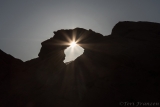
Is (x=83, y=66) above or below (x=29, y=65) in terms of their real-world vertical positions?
below

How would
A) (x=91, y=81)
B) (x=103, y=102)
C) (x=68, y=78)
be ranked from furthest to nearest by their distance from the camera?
1. (x=68, y=78)
2. (x=91, y=81)
3. (x=103, y=102)

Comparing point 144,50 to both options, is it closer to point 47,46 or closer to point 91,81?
point 91,81

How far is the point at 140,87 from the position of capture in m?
17.1

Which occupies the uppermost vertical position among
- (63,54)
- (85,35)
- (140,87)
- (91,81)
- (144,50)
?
(85,35)

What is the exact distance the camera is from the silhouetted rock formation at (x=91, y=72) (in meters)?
17.5

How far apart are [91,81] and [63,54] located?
1151 centimetres

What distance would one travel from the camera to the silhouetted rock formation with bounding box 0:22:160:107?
17516 mm

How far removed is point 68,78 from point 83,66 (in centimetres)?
289

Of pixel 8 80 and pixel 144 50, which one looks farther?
pixel 8 80

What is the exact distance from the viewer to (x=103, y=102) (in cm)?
1695

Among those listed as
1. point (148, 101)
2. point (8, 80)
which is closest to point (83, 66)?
point (148, 101)

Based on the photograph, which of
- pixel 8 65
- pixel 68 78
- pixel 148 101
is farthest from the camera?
pixel 8 65

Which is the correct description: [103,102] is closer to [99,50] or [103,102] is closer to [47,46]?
[99,50]

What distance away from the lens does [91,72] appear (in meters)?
20.7
